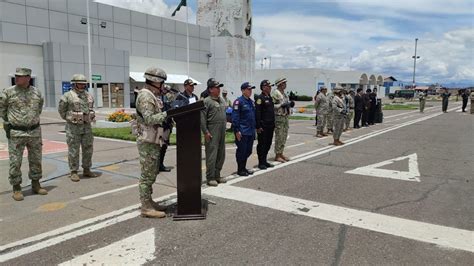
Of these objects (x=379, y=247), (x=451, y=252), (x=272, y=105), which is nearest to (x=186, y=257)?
(x=379, y=247)

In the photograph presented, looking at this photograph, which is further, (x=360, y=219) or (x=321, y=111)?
(x=321, y=111)

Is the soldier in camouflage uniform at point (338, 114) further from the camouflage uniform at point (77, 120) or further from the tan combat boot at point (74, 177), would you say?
the tan combat boot at point (74, 177)

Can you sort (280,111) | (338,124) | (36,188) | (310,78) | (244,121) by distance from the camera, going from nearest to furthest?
(36,188), (244,121), (280,111), (338,124), (310,78)

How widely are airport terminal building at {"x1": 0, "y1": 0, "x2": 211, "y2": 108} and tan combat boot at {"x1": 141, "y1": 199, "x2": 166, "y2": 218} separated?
2618 cm

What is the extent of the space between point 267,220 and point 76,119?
161 inches

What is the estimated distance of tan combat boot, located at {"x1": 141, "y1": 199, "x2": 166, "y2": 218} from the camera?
496 cm

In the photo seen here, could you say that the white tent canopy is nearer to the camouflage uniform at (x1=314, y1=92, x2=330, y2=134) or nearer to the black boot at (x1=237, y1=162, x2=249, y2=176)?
the camouflage uniform at (x1=314, y1=92, x2=330, y2=134)

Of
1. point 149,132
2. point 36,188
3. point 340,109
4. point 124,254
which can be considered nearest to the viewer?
point 124,254

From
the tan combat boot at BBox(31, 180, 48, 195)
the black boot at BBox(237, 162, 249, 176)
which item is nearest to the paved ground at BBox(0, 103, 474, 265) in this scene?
the tan combat boot at BBox(31, 180, 48, 195)

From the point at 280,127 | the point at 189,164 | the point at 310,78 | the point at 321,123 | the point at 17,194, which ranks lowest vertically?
the point at 17,194

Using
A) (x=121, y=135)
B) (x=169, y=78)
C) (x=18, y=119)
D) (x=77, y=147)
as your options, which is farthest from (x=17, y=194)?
(x=169, y=78)

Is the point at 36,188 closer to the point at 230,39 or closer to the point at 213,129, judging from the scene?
the point at 213,129

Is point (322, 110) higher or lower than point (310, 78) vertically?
lower

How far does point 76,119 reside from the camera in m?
6.87
